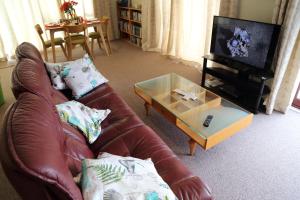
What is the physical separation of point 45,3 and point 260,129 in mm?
4690

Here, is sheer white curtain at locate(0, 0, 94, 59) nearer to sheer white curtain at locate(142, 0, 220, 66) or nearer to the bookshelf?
the bookshelf

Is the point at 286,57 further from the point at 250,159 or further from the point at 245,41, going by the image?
the point at 250,159

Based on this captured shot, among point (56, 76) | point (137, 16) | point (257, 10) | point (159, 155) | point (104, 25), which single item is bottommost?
point (159, 155)

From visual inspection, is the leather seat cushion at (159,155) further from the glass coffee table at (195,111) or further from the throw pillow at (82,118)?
the glass coffee table at (195,111)

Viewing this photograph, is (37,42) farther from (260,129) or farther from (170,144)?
(260,129)

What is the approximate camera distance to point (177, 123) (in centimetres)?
197

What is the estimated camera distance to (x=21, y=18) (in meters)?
4.39

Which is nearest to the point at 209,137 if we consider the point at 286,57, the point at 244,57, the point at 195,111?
the point at 195,111

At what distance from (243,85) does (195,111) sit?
94 centimetres

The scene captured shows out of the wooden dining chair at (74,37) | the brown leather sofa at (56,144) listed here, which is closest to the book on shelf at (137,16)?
the wooden dining chair at (74,37)

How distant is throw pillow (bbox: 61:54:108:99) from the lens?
210cm

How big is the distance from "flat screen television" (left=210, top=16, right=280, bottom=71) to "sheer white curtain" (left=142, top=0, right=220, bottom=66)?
518 millimetres

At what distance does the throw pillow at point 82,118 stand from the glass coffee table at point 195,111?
2.35 feet

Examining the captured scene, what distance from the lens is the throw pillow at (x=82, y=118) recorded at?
1520 mm
